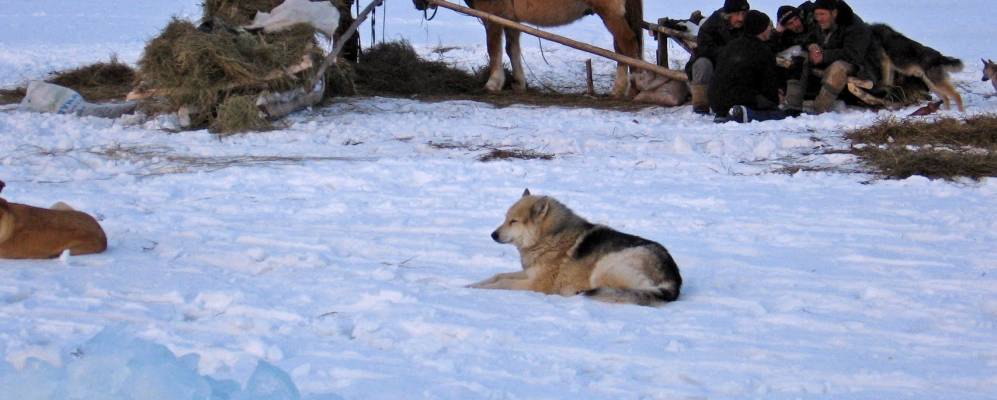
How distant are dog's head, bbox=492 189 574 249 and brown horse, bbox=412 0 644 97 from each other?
9223mm

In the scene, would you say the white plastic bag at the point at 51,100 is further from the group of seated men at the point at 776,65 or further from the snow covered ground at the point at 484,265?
the group of seated men at the point at 776,65

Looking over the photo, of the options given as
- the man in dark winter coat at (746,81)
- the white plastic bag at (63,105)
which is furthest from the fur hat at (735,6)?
the white plastic bag at (63,105)

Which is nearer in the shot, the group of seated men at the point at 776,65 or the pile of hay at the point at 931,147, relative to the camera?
the pile of hay at the point at 931,147

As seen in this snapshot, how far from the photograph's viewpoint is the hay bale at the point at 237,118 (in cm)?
1084

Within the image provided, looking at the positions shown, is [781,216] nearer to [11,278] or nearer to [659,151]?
[659,151]

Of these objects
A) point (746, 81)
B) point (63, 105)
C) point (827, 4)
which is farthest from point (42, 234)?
point (827, 4)

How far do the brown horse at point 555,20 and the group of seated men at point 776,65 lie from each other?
2315mm

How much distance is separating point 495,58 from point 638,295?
10.8 m

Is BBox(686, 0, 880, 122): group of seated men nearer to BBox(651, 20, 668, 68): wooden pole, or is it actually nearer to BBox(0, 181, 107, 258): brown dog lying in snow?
BBox(651, 20, 668, 68): wooden pole

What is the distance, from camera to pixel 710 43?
12984 millimetres

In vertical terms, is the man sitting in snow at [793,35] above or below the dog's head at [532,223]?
above

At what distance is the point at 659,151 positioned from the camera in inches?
379

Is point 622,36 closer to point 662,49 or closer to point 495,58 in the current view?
point 662,49

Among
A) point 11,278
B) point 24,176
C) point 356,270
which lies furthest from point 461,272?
point 24,176
